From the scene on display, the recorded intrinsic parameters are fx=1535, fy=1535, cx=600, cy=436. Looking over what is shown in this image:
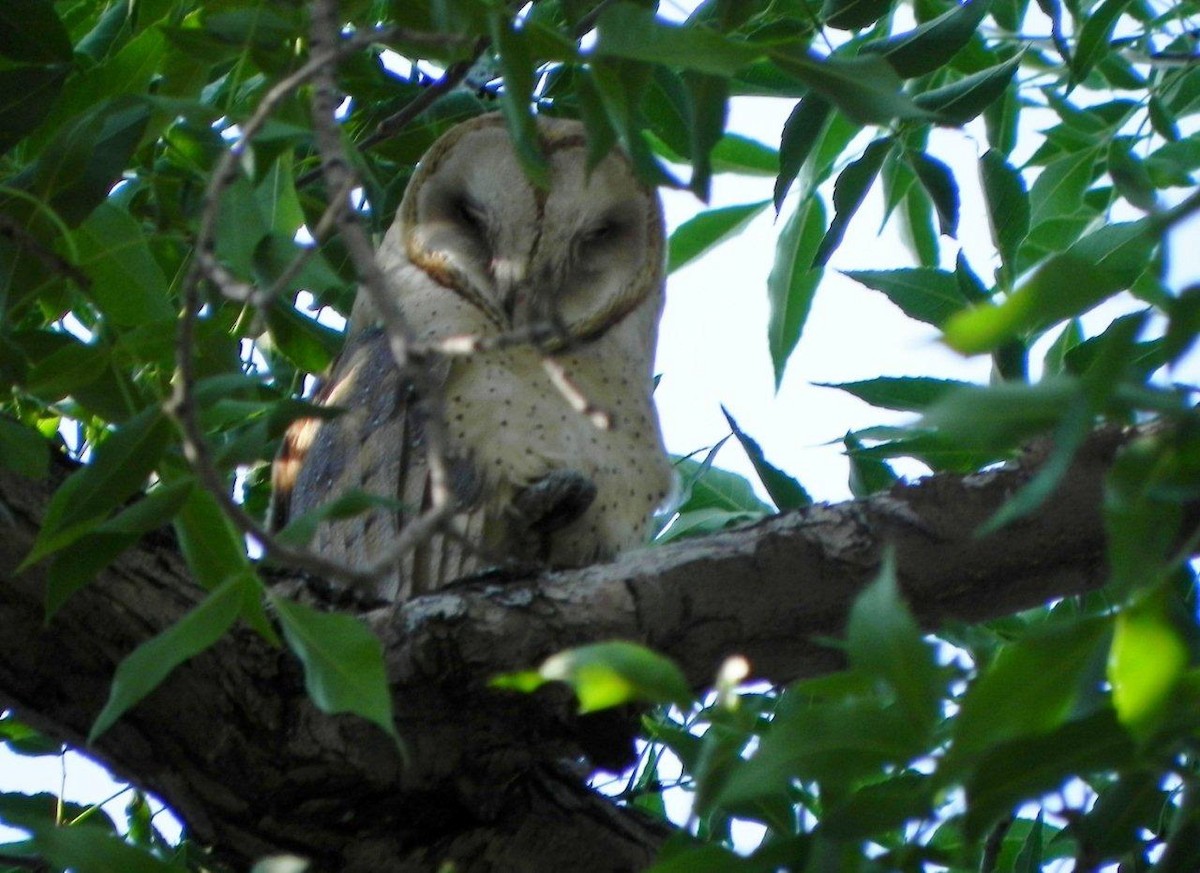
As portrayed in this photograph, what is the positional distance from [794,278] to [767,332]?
0.30ft

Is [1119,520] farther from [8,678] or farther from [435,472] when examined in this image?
[8,678]

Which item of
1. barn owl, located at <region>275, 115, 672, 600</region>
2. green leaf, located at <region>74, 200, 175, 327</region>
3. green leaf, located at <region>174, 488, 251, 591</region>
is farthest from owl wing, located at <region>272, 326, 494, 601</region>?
green leaf, located at <region>174, 488, 251, 591</region>

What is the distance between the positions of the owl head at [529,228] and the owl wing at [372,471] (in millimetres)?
185

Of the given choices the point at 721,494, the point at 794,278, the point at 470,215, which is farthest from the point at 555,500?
the point at 470,215

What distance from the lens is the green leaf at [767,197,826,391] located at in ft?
7.23

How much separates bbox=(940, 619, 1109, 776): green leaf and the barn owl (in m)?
1.14

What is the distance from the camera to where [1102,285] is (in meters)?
0.77

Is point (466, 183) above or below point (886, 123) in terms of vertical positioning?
above

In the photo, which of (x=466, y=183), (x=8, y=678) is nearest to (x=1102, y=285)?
(x=8, y=678)

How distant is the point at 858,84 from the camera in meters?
1.12

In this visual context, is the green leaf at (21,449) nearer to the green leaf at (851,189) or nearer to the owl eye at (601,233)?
the green leaf at (851,189)

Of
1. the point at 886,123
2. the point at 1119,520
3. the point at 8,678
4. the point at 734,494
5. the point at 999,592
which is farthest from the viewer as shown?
the point at 734,494

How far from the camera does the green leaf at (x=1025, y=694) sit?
0.80m

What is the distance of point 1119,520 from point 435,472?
1.11ft
